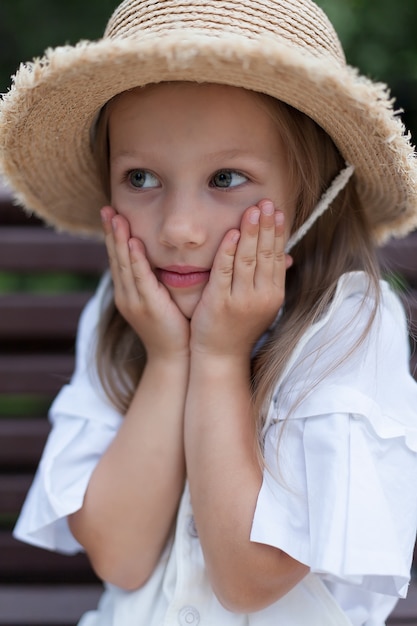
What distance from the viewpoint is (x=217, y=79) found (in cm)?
140

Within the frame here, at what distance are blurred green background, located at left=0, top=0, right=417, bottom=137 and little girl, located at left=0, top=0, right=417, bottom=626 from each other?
0.91m

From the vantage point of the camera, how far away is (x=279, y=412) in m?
1.53

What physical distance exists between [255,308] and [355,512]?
1.50 ft

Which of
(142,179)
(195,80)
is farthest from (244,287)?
(195,80)

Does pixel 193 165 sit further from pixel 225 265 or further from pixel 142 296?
pixel 142 296

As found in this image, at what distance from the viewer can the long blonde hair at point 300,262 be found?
1580 mm

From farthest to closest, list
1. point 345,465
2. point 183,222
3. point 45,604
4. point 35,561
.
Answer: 1. point 35,561
2. point 45,604
3. point 183,222
4. point 345,465

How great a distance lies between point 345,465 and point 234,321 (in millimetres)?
386

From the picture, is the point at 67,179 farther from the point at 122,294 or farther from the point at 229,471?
the point at 229,471

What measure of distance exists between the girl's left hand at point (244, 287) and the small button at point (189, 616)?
0.52 m

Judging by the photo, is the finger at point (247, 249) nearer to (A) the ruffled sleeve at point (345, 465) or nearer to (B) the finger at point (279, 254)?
(B) the finger at point (279, 254)

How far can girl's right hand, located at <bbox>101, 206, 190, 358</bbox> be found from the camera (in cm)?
165

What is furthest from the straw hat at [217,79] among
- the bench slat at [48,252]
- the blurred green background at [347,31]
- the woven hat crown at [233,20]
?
the blurred green background at [347,31]

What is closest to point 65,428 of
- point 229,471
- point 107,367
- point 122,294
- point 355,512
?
point 107,367
